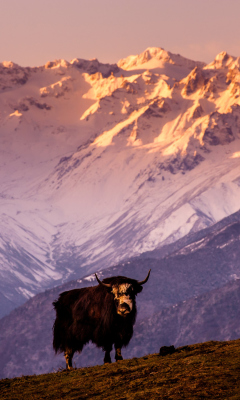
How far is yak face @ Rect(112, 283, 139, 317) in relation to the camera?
154 ft

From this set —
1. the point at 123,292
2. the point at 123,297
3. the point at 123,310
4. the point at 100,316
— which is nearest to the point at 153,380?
the point at 123,310

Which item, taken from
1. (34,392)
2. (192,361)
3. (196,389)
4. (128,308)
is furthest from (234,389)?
(128,308)

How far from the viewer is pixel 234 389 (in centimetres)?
3225

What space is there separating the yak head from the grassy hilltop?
3.74 meters

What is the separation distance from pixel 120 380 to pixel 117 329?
943 cm

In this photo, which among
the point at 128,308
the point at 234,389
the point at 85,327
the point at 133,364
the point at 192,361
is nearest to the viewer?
the point at 234,389

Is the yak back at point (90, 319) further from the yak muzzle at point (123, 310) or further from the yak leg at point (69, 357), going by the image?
the yak muzzle at point (123, 310)

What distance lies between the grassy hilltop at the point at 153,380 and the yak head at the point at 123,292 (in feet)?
12.3

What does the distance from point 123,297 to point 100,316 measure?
7.13ft

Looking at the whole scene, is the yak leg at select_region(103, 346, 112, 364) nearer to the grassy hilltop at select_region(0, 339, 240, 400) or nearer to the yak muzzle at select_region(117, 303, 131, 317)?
the yak muzzle at select_region(117, 303, 131, 317)

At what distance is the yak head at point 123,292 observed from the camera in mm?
47094

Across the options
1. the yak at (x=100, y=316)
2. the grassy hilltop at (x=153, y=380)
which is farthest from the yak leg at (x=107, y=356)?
the grassy hilltop at (x=153, y=380)

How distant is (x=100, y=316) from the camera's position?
49.0 m

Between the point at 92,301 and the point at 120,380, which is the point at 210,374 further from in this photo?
the point at 92,301
